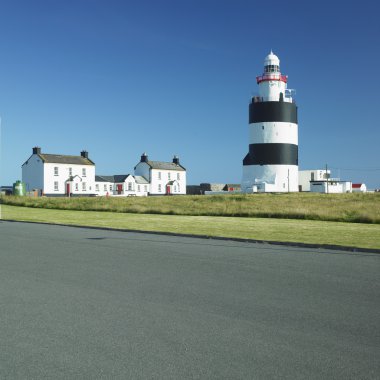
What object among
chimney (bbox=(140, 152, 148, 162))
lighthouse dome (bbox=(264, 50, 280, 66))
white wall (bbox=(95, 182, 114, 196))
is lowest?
white wall (bbox=(95, 182, 114, 196))

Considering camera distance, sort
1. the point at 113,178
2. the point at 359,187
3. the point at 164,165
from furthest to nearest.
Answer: the point at 359,187 < the point at 164,165 < the point at 113,178

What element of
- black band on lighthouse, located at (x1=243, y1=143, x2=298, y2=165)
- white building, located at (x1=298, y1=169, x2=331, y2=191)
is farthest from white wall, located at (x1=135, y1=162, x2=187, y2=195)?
black band on lighthouse, located at (x1=243, y1=143, x2=298, y2=165)

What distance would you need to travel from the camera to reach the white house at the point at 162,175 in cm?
8756

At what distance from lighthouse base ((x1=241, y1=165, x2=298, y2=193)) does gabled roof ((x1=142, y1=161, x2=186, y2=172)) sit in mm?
29383

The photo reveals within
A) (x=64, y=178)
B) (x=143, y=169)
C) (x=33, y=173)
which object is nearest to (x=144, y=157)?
(x=143, y=169)

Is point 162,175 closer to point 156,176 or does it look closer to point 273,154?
point 156,176

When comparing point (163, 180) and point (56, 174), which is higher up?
point (56, 174)

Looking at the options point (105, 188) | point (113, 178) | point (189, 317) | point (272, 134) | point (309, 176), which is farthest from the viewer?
point (309, 176)

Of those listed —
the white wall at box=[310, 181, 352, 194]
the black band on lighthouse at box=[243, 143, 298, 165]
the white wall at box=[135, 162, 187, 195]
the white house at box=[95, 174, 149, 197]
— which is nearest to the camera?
the black band on lighthouse at box=[243, 143, 298, 165]

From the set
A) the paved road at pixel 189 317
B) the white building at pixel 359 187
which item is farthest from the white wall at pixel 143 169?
the paved road at pixel 189 317

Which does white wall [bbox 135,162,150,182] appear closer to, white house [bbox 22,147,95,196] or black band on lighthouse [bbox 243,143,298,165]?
white house [bbox 22,147,95,196]

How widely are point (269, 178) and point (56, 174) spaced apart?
3271 cm

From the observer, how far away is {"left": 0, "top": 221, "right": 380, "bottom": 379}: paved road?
4.35m

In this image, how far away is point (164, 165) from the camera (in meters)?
90.4
